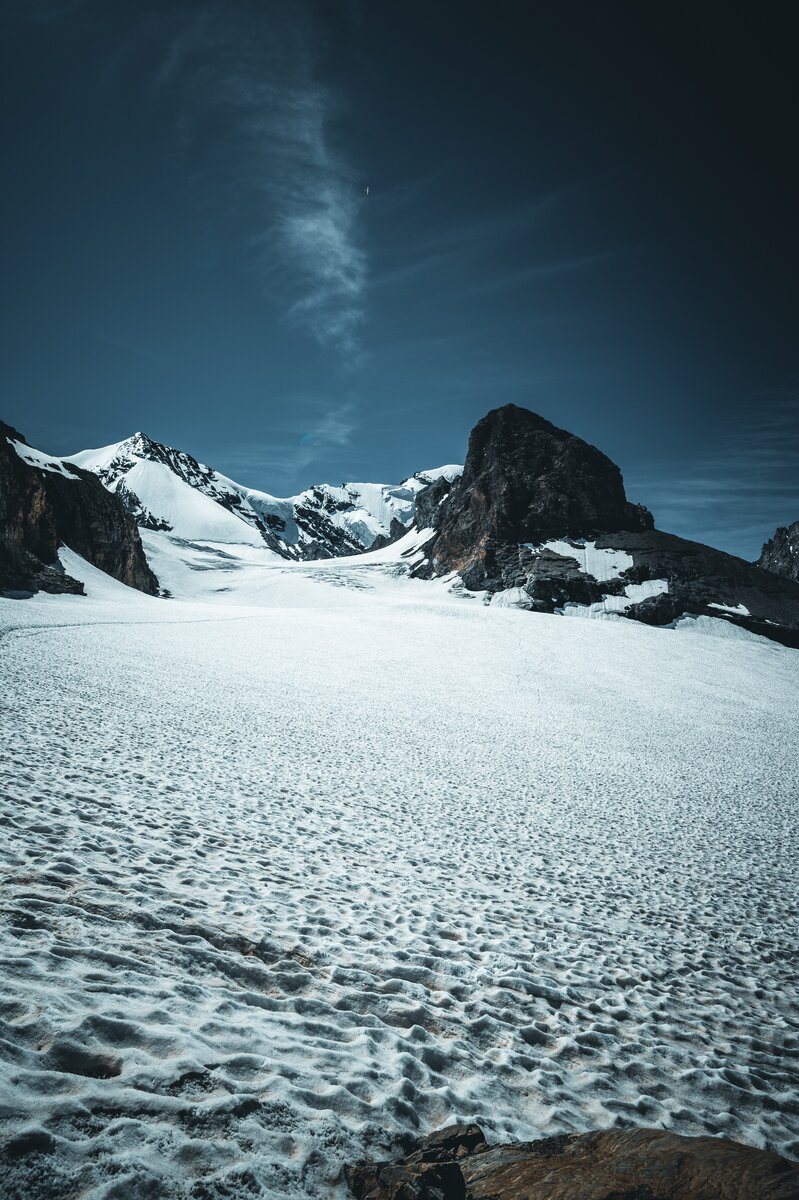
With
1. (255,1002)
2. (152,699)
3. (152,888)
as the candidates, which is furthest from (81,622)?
(255,1002)

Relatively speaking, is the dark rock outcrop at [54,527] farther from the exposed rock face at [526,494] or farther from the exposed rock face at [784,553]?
the exposed rock face at [784,553]

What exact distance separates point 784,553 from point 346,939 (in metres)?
191

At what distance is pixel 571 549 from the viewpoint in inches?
2717

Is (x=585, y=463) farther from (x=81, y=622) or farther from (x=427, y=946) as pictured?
(x=427, y=946)

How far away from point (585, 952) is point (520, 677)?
83.1ft

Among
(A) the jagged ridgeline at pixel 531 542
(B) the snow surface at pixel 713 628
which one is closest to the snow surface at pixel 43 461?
(A) the jagged ridgeline at pixel 531 542

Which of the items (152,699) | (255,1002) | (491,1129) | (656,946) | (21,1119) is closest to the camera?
(21,1119)

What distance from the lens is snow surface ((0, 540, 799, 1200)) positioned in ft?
10.0

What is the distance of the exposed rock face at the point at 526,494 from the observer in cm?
7438

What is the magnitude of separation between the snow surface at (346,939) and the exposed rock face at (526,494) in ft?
191

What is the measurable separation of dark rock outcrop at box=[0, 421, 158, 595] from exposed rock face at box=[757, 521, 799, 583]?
168 m

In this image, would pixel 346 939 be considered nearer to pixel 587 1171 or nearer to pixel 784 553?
pixel 587 1171

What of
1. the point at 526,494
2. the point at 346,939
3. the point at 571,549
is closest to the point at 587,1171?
the point at 346,939

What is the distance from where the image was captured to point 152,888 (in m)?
5.64
